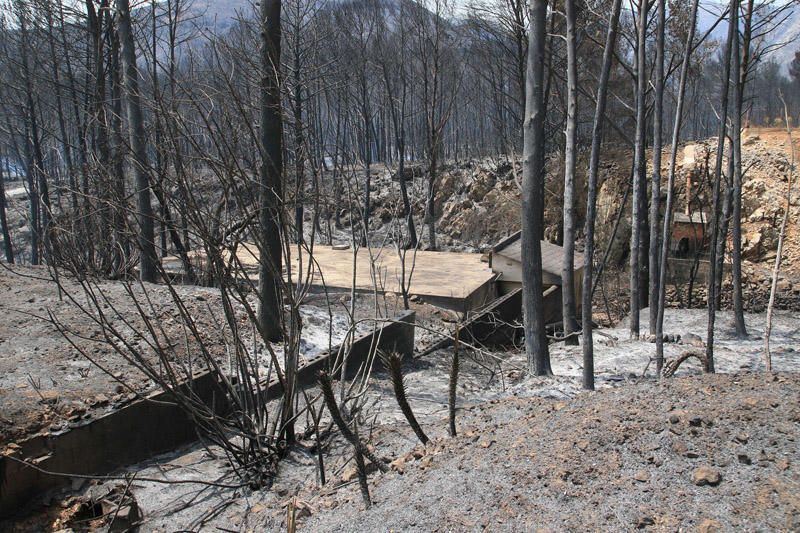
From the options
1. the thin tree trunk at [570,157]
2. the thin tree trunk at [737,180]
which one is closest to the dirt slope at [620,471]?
the thin tree trunk at [570,157]

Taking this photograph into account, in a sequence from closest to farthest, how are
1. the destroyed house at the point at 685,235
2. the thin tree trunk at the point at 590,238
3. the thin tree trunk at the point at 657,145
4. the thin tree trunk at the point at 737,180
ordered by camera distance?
the thin tree trunk at the point at 590,238
the thin tree trunk at the point at 657,145
the thin tree trunk at the point at 737,180
the destroyed house at the point at 685,235

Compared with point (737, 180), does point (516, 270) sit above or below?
below

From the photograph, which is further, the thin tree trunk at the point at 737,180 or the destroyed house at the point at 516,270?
the destroyed house at the point at 516,270

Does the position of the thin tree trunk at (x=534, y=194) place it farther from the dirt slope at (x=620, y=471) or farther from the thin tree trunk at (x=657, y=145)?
the dirt slope at (x=620, y=471)

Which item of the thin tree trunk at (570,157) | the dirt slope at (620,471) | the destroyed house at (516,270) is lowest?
the destroyed house at (516,270)

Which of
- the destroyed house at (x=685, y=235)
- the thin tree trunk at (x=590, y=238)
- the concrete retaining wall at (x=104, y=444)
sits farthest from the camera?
the destroyed house at (x=685, y=235)

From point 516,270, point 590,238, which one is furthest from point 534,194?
point 516,270

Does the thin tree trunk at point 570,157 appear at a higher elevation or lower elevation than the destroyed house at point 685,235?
higher

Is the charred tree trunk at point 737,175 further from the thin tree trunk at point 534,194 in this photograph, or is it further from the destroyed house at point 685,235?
the destroyed house at point 685,235

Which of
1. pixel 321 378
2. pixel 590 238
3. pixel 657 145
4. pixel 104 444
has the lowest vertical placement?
pixel 104 444

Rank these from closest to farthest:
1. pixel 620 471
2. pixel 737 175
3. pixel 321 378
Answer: pixel 620 471
pixel 321 378
pixel 737 175

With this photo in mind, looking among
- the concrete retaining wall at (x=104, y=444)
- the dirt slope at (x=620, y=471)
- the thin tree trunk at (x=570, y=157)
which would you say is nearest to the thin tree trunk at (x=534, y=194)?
the thin tree trunk at (x=570, y=157)

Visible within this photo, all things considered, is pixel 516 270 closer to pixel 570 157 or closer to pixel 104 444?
pixel 570 157

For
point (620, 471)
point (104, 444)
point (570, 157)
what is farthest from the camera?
point (570, 157)
